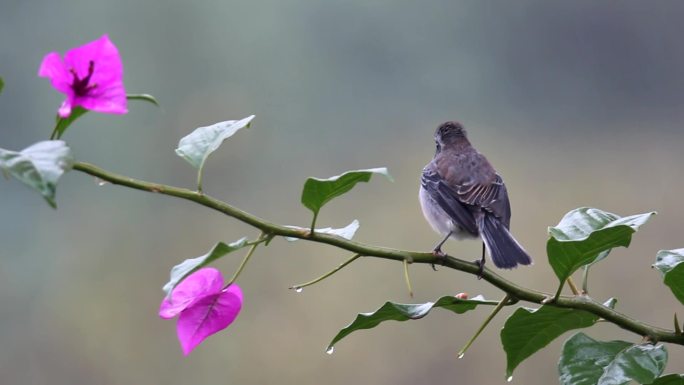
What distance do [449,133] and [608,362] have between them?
5.14 feet

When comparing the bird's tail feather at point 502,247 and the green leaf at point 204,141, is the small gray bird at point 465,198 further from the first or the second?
the green leaf at point 204,141

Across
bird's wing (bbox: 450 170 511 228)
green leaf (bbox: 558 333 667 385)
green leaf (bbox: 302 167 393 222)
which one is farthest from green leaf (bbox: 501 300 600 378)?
bird's wing (bbox: 450 170 511 228)

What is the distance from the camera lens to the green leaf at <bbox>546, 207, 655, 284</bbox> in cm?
80

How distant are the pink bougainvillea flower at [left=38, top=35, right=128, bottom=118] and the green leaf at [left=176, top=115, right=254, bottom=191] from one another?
0.11m

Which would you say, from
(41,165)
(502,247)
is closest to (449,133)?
(502,247)

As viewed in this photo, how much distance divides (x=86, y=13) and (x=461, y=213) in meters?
5.76

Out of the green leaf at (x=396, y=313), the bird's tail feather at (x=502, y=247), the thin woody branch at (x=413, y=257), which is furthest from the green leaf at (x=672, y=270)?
the bird's tail feather at (x=502, y=247)

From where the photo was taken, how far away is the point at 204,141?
84cm

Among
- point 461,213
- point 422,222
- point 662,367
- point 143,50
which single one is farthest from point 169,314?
point 143,50

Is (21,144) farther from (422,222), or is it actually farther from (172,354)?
(422,222)

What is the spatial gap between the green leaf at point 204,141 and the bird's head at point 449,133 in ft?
5.07

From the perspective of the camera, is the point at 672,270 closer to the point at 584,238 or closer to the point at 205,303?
the point at 584,238

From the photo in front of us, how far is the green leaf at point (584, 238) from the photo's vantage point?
0.80 metres

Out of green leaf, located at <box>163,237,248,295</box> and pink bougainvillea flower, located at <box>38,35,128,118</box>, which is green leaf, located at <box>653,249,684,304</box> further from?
pink bougainvillea flower, located at <box>38,35,128,118</box>
